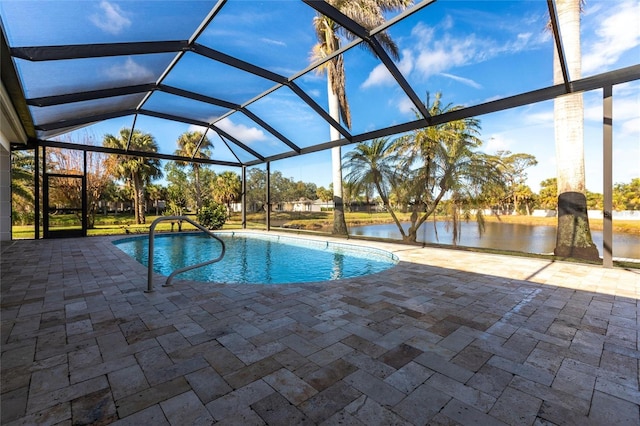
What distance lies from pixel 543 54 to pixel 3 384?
792 centimetres

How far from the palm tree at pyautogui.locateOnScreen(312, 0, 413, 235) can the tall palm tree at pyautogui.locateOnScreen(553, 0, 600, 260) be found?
321 cm

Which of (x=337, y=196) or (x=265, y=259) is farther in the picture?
(x=337, y=196)

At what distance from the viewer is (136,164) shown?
19578 millimetres

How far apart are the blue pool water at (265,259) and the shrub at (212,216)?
1905 millimetres

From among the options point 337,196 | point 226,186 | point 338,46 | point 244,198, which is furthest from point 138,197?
point 338,46

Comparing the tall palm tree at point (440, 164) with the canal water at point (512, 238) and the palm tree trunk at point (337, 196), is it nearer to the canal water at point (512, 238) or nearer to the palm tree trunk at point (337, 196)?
the canal water at point (512, 238)

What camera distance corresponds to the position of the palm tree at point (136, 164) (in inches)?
696

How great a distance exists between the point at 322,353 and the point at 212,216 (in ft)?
Result: 41.9

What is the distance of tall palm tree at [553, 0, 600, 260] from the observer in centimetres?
575

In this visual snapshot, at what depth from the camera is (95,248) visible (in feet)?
25.5

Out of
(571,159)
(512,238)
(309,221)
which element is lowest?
(512,238)

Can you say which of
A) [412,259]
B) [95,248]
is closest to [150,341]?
[412,259]

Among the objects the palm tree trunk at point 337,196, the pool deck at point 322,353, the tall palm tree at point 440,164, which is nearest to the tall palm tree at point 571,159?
the tall palm tree at point 440,164

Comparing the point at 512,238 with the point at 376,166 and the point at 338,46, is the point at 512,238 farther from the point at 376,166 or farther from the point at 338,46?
the point at 338,46
